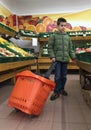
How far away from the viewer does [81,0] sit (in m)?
7.31

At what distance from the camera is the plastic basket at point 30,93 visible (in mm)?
2281

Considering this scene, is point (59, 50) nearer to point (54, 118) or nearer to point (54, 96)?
point (54, 96)

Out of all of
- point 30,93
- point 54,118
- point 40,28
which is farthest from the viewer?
point 40,28

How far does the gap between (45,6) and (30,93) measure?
18.8 feet

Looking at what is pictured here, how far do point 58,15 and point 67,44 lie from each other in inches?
168

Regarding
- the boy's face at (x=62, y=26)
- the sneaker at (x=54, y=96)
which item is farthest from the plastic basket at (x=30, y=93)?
the boy's face at (x=62, y=26)

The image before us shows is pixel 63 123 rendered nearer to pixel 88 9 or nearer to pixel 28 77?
pixel 28 77

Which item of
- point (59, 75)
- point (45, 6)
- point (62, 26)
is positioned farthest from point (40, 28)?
point (59, 75)

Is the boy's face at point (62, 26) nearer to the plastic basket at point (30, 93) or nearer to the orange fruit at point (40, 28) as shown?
the plastic basket at point (30, 93)

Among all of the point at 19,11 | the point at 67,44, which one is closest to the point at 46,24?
the point at 19,11

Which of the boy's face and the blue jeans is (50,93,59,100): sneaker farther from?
the boy's face

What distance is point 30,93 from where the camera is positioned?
2.30 metres

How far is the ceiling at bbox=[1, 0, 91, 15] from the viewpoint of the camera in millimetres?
7348

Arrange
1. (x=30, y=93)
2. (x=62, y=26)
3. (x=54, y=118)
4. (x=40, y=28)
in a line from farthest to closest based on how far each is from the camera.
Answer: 1. (x=40, y=28)
2. (x=62, y=26)
3. (x=54, y=118)
4. (x=30, y=93)
